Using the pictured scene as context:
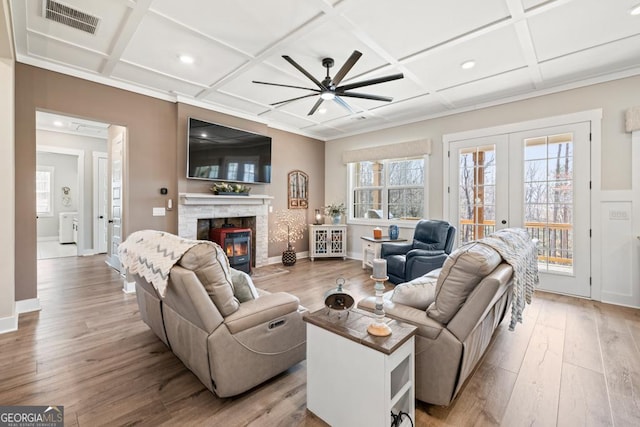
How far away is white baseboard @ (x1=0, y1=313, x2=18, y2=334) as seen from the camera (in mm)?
2631

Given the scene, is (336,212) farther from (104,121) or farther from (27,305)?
(27,305)

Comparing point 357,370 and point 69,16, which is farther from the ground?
point 69,16

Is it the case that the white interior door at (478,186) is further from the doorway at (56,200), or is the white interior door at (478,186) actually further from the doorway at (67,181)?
the doorway at (56,200)

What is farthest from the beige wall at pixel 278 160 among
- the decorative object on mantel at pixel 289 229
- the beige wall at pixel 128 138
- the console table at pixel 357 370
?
the console table at pixel 357 370

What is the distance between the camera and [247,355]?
1729 millimetres

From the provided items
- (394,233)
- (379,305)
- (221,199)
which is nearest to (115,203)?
(221,199)

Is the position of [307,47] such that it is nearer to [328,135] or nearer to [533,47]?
[533,47]

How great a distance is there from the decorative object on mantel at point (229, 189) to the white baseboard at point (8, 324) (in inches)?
106

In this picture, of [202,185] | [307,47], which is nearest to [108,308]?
[202,185]

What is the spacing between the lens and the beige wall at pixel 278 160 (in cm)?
432

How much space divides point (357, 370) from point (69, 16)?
355cm

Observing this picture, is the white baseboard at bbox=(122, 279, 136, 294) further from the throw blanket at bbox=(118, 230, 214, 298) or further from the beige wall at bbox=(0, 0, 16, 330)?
Result: the throw blanket at bbox=(118, 230, 214, 298)

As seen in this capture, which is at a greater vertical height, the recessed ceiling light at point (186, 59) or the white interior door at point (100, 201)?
the recessed ceiling light at point (186, 59)

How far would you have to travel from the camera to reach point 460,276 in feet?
5.00
